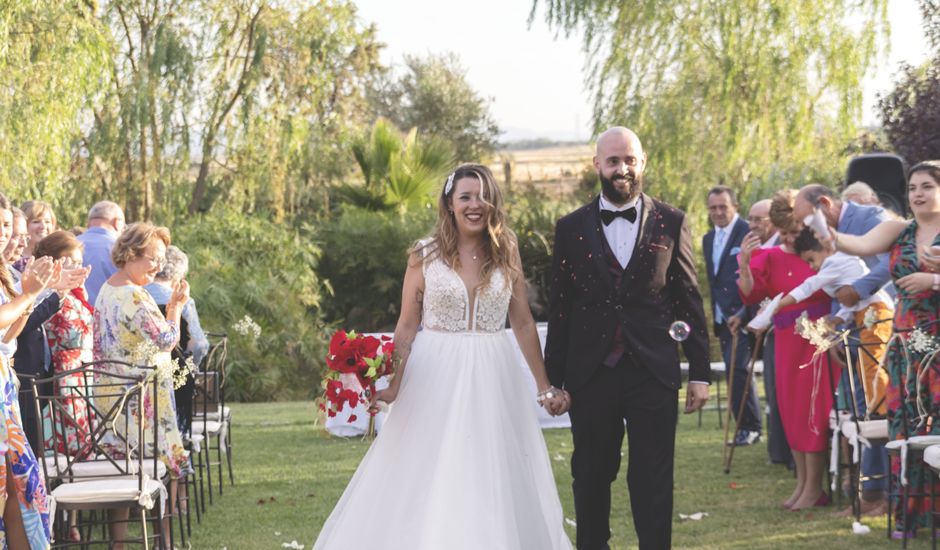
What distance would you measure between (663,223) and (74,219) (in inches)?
597

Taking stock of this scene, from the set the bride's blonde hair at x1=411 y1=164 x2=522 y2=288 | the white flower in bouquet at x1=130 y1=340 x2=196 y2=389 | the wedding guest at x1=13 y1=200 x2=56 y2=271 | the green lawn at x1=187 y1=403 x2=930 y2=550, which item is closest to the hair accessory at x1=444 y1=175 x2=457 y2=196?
the bride's blonde hair at x1=411 y1=164 x2=522 y2=288

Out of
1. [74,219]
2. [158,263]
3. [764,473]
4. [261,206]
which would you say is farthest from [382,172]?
[158,263]

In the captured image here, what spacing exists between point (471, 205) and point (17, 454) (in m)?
2.37

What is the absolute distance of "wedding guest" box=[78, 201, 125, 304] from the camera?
32.0ft

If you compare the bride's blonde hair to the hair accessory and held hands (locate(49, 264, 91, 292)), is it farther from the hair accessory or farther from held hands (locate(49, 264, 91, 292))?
held hands (locate(49, 264, 91, 292))

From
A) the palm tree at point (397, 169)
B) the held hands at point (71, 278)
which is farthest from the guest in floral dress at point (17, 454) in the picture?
the palm tree at point (397, 169)

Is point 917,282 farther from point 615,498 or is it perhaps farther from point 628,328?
point 615,498

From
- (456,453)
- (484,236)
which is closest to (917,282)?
(484,236)

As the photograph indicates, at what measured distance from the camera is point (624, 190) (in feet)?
19.3

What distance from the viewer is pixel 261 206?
2353cm

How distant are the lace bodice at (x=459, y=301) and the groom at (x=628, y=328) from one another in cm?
31

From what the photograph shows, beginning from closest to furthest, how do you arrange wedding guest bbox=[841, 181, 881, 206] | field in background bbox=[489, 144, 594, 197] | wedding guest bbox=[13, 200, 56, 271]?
1. wedding guest bbox=[13, 200, 56, 271]
2. wedding guest bbox=[841, 181, 881, 206]
3. field in background bbox=[489, 144, 594, 197]

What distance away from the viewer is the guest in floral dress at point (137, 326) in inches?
276

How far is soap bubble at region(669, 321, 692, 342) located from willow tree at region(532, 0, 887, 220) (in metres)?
14.7
